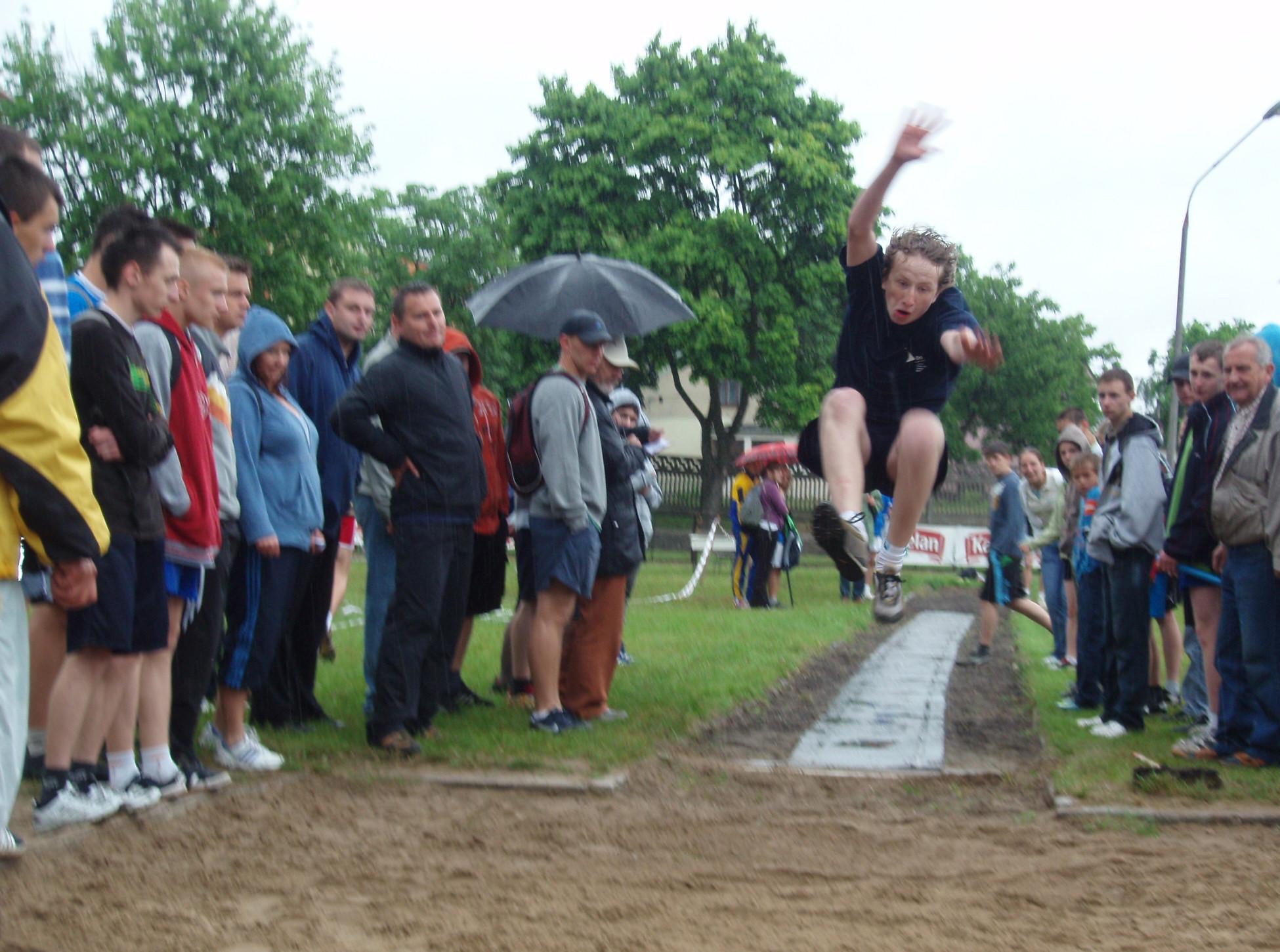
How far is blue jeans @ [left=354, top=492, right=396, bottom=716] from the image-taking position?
24.1ft

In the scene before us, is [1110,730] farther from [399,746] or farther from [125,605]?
[125,605]

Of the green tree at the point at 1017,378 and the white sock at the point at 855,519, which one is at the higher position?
the green tree at the point at 1017,378

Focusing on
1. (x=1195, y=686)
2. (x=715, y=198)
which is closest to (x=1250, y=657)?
(x=1195, y=686)

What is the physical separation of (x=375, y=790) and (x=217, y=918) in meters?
1.90

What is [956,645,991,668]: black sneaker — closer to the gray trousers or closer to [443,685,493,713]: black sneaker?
[443,685,493,713]: black sneaker

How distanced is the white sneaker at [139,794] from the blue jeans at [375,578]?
199 cm

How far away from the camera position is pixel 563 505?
23.9ft

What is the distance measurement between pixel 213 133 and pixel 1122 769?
33.1 metres

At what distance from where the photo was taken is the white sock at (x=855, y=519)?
5.63 meters

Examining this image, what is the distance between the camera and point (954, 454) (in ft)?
163

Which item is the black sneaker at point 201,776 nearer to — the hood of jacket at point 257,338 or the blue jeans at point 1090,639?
the hood of jacket at point 257,338

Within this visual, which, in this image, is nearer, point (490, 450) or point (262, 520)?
point (262, 520)

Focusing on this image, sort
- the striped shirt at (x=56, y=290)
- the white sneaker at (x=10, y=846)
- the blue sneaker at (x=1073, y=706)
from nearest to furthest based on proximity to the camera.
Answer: the white sneaker at (x=10, y=846)
the striped shirt at (x=56, y=290)
the blue sneaker at (x=1073, y=706)

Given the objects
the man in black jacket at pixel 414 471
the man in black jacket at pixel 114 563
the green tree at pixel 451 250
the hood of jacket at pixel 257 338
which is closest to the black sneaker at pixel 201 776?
the man in black jacket at pixel 114 563
